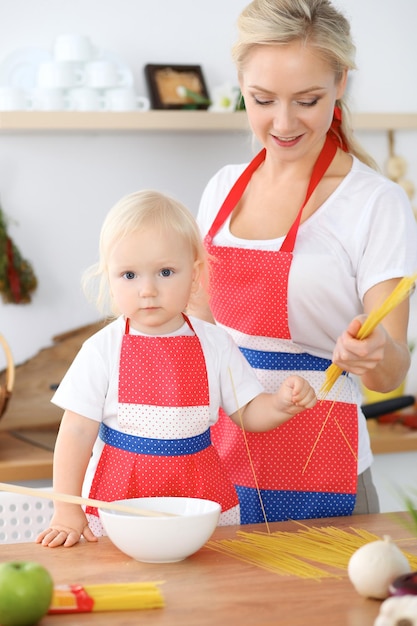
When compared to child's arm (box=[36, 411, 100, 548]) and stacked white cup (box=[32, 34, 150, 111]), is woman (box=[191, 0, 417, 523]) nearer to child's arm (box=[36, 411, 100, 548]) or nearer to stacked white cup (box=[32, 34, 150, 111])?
child's arm (box=[36, 411, 100, 548])

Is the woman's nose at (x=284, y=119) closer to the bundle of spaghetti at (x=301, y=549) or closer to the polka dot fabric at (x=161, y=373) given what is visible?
the polka dot fabric at (x=161, y=373)

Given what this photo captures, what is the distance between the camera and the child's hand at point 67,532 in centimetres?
141

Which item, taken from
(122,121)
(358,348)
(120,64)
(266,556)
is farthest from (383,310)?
(120,64)

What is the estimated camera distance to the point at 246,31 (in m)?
1.68

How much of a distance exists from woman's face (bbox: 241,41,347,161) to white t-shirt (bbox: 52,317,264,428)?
354 mm

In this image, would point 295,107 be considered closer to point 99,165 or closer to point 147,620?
point 147,620

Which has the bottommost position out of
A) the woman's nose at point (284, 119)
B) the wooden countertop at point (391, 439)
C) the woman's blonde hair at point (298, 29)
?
the wooden countertop at point (391, 439)

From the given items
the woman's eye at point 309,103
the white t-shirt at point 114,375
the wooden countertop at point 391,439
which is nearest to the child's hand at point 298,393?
the white t-shirt at point 114,375

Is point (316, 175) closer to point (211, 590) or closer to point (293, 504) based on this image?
point (293, 504)

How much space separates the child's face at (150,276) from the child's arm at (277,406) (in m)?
0.21

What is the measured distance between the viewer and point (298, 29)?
5.32 ft

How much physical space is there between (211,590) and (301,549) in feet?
0.71

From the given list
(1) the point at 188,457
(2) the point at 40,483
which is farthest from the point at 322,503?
(2) the point at 40,483

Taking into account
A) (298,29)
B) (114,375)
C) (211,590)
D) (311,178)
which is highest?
(298,29)
